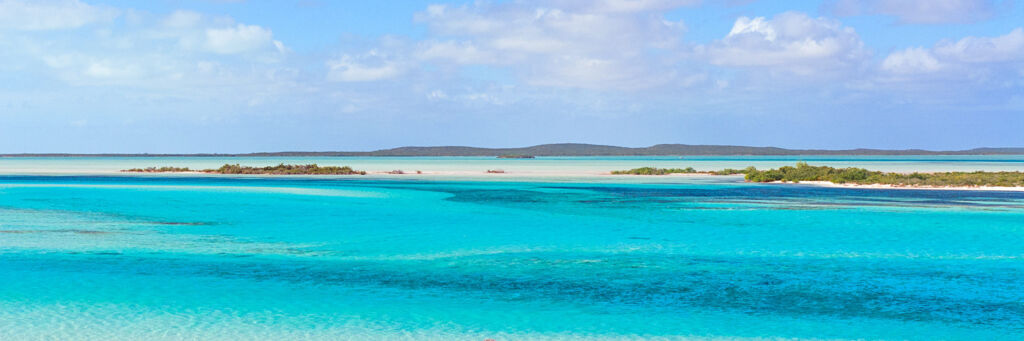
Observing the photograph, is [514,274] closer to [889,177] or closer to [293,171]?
[889,177]

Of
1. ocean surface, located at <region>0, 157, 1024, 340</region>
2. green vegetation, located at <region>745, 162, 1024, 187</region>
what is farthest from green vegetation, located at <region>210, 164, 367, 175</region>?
ocean surface, located at <region>0, 157, 1024, 340</region>

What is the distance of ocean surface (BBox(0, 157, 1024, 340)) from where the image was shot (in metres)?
12.1

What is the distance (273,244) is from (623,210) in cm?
1390

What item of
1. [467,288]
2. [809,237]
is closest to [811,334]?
[467,288]

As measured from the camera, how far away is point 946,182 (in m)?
47.7

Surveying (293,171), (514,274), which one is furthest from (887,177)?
(293,171)

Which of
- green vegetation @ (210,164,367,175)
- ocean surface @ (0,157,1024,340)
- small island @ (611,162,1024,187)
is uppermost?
green vegetation @ (210,164,367,175)

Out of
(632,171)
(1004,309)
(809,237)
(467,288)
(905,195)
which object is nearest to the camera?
(1004,309)

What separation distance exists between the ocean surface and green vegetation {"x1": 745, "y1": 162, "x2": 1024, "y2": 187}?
17076 mm

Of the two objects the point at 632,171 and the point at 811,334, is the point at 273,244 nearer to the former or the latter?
the point at 811,334

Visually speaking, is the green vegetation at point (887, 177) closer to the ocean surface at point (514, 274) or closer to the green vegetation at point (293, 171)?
the ocean surface at point (514, 274)

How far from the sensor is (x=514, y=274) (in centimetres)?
1644

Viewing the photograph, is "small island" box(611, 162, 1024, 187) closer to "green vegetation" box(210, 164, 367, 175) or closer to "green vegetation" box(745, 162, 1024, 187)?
"green vegetation" box(745, 162, 1024, 187)

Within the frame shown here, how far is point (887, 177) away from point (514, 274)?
131 ft
